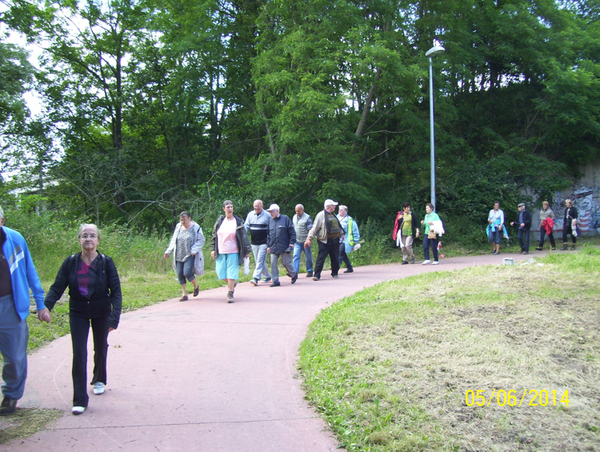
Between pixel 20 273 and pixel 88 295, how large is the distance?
61 cm

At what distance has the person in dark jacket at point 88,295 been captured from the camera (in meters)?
5.00

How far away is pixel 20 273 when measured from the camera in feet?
16.1

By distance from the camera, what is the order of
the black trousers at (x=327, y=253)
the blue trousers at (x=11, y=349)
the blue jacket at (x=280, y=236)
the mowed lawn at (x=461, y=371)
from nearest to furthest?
1. the mowed lawn at (x=461, y=371)
2. the blue trousers at (x=11, y=349)
3. the blue jacket at (x=280, y=236)
4. the black trousers at (x=327, y=253)

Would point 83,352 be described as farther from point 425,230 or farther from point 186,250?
point 425,230

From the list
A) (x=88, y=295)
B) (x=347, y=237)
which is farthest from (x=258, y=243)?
(x=88, y=295)

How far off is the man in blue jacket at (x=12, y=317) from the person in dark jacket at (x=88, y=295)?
26 centimetres

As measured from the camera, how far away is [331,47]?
21578 millimetres

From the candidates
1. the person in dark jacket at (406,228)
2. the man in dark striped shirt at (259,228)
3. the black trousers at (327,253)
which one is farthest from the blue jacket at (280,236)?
the person in dark jacket at (406,228)

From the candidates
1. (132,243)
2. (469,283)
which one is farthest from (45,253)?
(469,283)

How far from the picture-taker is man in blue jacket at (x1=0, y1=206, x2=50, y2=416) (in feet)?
15.5

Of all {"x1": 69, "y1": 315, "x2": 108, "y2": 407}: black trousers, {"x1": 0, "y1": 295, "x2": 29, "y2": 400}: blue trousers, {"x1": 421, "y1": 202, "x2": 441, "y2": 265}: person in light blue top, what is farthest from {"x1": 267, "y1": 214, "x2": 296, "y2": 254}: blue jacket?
{"x1": 0, "y1": 295, "x2": 29, "y2": 400}: blue trousers

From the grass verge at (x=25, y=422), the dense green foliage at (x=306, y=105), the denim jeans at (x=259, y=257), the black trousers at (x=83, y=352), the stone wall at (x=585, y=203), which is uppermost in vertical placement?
the dense green foliage at (x=306, y=105)

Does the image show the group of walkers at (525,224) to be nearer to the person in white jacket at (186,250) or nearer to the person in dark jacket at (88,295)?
the person in white jacket at (186,250)

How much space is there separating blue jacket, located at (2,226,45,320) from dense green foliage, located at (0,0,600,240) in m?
15.9
